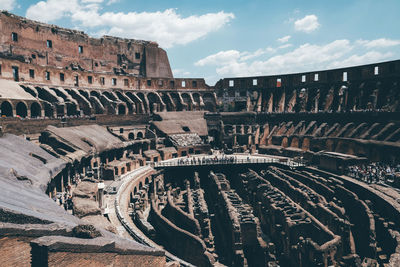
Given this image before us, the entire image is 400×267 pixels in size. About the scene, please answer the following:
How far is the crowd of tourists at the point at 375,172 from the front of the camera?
98.1ft

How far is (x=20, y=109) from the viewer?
3919 cm

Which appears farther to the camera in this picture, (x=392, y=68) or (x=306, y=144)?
(x=306, y=144)

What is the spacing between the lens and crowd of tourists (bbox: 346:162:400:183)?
1177 inches

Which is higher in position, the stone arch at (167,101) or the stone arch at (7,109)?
the stone arch at (167,101)

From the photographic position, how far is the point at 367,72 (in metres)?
49.2

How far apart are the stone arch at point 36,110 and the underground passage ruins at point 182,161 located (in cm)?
66

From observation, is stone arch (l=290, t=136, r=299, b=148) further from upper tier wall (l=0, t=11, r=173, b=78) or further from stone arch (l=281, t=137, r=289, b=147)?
upper tier wall (l=0, t=11, r=173, b=78)

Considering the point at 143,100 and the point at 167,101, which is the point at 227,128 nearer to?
the point at 167,101

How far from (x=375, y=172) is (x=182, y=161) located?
23.4m

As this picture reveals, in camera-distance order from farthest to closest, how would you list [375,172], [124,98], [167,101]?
[167,101] < [124,98] < [375,172]

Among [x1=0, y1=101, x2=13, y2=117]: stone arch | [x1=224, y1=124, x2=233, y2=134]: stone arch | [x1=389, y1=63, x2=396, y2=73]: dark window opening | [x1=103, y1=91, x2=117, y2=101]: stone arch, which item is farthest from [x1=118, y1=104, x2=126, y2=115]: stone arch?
[x1=389, y1=63, x2=396, y2=73]: dark window opening

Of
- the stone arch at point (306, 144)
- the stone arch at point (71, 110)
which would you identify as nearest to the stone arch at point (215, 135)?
the stone arch at point (306, 144)

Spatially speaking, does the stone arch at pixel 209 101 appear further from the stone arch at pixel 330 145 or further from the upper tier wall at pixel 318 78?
the stone arch at pixel 330 145

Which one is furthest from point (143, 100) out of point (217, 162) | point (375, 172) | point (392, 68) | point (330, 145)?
point (392, 68)
